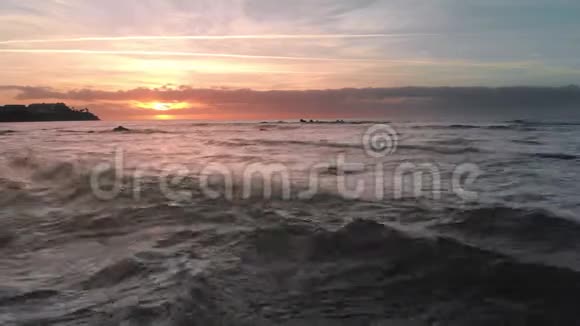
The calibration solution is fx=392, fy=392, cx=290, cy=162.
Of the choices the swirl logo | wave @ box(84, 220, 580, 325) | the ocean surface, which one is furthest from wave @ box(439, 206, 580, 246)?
the swirl logo

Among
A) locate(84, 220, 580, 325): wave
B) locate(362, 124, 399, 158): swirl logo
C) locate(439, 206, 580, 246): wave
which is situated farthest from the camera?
locate(362, 124, 399, 158): swirl logo

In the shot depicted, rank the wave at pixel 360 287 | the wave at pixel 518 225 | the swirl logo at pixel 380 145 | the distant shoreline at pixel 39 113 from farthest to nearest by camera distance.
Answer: the distant shoreline at pixel 39 113 < the swirl logo at pixel 380 145 < the wave at pixel 518 225 < the wave at pixel 360 287

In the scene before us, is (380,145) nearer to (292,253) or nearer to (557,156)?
(557,156)

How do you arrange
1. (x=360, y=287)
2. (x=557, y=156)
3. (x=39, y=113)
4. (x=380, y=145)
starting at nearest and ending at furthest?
(x=360, y=287), (x=557, y=156), (x=380, y=145), (x=39, y=113)

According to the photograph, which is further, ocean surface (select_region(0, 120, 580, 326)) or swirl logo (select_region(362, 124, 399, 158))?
swirl logo (select_region(362, 124, 399, 158))

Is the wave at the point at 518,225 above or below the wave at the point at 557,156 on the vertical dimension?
below

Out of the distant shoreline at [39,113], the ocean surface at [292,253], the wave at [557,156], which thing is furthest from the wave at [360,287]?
the distant shoreline at [39,113]

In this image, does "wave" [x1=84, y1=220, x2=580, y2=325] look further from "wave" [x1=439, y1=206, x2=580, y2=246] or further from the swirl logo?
the swirl logo

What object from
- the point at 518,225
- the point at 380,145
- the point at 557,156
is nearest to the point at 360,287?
the point at 518,225

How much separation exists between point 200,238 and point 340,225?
2037mm

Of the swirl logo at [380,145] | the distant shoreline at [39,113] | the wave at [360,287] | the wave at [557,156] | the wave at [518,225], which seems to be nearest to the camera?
the wave at [360,287]

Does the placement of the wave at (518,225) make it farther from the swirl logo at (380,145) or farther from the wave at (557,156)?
the swirl logo at (380,145)

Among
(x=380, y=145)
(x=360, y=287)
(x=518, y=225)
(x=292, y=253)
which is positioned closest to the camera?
(x=360, y=287)

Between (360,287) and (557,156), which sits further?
(557,156)
